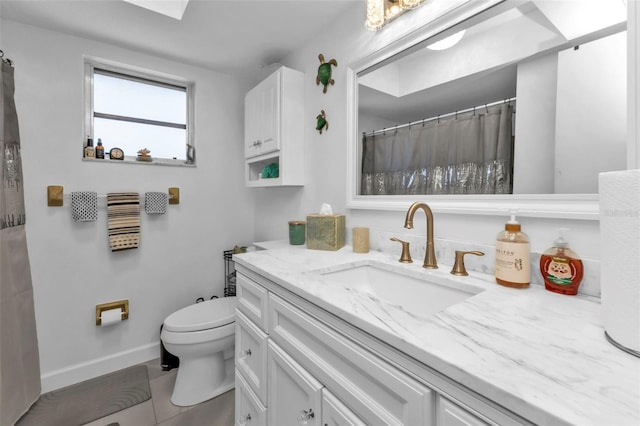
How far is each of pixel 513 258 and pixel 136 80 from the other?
2.56 meters

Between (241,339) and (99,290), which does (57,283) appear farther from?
(241,339)

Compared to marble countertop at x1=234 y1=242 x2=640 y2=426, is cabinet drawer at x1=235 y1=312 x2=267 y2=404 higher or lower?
lower

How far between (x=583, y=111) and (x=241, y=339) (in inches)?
57.0

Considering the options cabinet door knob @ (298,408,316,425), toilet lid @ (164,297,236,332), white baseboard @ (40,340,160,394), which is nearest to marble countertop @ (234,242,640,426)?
cabinet door knob @ (298,408,316,425)

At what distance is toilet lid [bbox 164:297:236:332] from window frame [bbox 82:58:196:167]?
1086 millimetres

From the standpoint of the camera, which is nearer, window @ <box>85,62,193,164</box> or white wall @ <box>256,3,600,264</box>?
white wall @ <box>256,3,600,264</box>

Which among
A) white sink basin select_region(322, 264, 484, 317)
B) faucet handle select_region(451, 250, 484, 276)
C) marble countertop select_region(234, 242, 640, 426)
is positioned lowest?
white sink basin select_region(322, 264, 484, 317)

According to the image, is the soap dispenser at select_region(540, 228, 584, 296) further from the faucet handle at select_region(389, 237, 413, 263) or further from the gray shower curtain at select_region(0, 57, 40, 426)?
the gray shower curtain at select_region(0, 57, 40, 426)

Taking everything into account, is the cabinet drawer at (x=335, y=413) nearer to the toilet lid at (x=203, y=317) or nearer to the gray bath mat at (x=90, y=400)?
the toilet lid at (x=203, y=317)

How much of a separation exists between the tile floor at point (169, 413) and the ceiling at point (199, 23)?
7.28ft

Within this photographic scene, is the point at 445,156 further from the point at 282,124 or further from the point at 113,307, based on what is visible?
the point at 113,307

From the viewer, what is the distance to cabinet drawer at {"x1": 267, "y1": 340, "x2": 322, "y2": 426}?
30.0 inches

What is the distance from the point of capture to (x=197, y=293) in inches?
87.6

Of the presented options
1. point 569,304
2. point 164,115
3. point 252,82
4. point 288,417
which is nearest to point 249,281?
point 288,417
